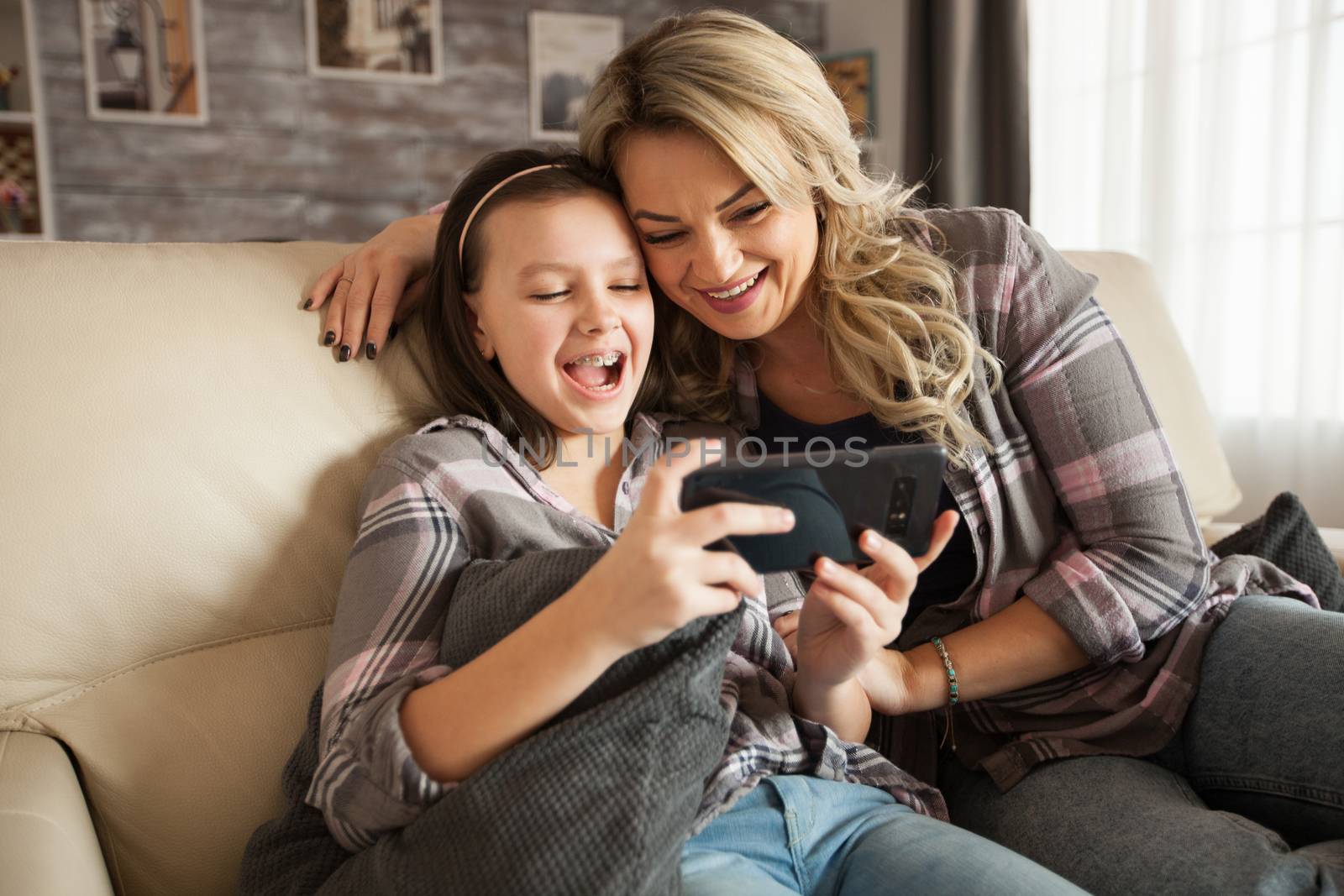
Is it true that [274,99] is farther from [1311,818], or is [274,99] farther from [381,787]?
[1311,818]

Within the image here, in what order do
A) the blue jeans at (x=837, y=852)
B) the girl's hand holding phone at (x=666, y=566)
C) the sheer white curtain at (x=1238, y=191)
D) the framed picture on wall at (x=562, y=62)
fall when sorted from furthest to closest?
the framed picture on wall at (x=562, y=62)
the sheer white curtain at (x=1238, y=191)
the blue jeans at (x=837, y=852)
the girl's hand holding phone at (x=666, y=566)

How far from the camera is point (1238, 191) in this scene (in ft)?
8.63

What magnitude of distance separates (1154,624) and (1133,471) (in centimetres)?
17

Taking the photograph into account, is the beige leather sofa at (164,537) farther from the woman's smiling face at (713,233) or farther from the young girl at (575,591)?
the woman's smiling face at (713,233)

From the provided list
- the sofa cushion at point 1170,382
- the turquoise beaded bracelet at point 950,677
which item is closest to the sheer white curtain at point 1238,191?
the sofa cushion at point 1170,382

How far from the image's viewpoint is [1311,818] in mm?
1031

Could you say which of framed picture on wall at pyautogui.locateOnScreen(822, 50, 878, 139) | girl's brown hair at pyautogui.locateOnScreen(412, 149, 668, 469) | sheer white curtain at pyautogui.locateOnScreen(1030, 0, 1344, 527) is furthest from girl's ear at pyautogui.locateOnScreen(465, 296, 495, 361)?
framed picture on wall at pyautogui.locateOnScreen(822, 50, 878, 139)

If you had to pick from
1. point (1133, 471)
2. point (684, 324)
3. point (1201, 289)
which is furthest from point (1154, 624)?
point (1201, 289)

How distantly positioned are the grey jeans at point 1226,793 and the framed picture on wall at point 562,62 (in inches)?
133

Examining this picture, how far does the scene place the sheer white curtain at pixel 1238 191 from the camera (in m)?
2.44

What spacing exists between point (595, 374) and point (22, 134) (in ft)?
10.7

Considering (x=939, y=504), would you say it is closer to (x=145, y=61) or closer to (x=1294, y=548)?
(x=1294, y=548)

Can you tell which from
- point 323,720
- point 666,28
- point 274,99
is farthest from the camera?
point 274,99

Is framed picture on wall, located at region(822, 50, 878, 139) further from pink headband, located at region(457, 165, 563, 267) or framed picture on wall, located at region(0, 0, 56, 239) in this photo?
pink headband, located at region(457, 165, 563, 267)
